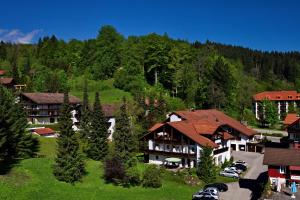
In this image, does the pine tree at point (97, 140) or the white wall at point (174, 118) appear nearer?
the pine tree at point (97, 140)

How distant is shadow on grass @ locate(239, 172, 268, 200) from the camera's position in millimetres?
52812

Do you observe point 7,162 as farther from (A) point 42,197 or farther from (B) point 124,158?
(B) point 124,158

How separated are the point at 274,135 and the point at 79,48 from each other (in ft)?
255

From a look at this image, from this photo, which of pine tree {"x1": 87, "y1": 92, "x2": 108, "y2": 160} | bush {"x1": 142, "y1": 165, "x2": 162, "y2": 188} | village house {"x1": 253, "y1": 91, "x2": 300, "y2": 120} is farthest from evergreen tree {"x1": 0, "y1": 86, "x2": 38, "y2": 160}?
village house {"x1": 253, "y1": 91, "x2": 300, "y2": 120}

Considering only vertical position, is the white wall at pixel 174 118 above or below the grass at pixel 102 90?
below

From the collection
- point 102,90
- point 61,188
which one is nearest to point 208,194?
point 61,188

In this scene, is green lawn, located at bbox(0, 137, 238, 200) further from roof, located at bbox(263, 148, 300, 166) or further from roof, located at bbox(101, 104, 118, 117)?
roof, located at bbox(101, 104, 118, 117)

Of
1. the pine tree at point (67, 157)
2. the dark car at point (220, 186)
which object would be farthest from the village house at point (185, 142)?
the pine tree at point (67, 157)

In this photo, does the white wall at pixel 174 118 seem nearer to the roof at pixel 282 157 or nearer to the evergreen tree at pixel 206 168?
the evergreen tree at pixel 206 168

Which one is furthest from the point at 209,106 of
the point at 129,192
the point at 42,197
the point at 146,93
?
the point at 42,197

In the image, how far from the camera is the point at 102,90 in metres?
120

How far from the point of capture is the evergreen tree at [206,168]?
58.7 meters

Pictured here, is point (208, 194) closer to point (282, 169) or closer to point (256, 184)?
point (282, 169)

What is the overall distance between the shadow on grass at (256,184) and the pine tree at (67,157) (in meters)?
23.1
